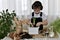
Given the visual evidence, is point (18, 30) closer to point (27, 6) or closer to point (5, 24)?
point (5, 24)

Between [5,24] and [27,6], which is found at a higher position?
[27,6]

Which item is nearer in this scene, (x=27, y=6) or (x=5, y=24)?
(x=5, y=24)

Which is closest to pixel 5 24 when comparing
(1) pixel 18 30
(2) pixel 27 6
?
(1) pixel 18 30

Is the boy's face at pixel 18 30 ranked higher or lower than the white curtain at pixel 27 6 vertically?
lower

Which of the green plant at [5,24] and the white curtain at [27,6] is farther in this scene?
the white curtain at [27,6]

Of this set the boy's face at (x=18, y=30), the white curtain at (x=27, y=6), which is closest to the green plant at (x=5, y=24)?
the boy's face at (x=18, y=30)

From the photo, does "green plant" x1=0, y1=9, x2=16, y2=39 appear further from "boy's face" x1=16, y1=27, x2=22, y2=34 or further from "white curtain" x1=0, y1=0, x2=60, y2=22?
"white curtain" x1=0, y1=0, x2=60, y2=22

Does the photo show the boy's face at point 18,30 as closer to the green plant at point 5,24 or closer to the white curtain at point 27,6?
the green plant at point 5,24

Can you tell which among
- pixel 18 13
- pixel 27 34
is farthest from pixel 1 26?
pixel 18 13

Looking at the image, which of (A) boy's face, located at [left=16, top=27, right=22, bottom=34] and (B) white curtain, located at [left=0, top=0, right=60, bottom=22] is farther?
(B) white curtain, located at [left=0, top=0, right=60, bottom=22]

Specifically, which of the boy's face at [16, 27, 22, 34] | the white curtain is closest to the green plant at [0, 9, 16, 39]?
the boy's face at [16, 27, 22, 34]

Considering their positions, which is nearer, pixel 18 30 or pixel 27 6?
pixel 18 30

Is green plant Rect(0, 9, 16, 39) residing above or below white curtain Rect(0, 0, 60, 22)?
below

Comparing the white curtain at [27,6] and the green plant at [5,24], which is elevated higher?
the white curtain at [27,6]
